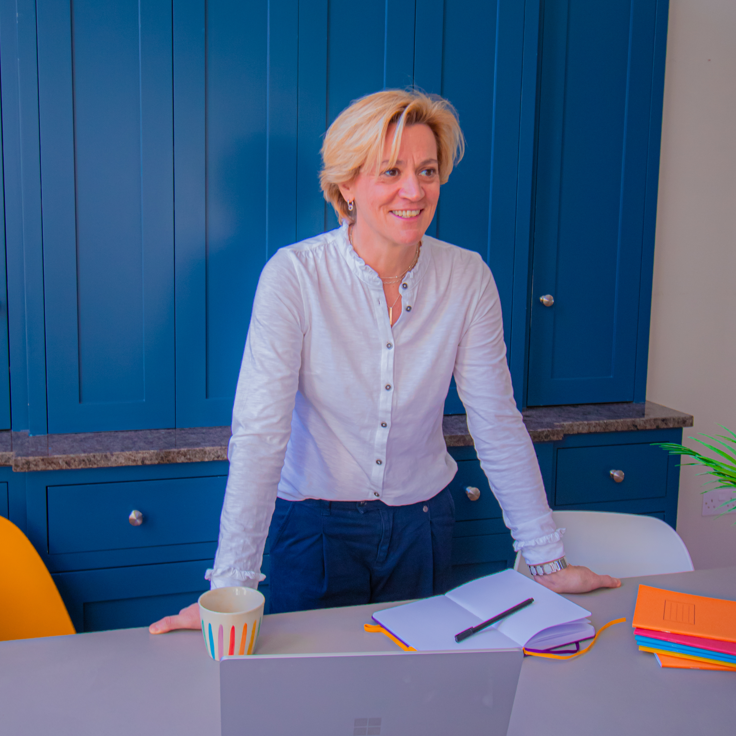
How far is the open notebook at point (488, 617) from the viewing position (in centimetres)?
109

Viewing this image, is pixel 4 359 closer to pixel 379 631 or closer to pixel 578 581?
pixel 379 631

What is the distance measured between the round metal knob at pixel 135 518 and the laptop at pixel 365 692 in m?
1.21

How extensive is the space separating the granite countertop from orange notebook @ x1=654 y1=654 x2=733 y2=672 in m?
1.03

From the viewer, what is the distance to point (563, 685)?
39.9 inches

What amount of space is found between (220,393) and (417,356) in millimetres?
831

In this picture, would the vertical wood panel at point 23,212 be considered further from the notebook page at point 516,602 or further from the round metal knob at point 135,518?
the notebook page at point 516,602

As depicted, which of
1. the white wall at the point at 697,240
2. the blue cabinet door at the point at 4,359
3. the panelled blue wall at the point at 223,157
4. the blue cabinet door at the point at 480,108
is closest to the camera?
the panelled blue wall at the point at 223,157

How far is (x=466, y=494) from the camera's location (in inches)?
84.4

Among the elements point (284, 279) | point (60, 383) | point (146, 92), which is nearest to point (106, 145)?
point (146, 92)

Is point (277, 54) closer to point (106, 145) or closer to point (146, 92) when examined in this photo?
point (146, 92)

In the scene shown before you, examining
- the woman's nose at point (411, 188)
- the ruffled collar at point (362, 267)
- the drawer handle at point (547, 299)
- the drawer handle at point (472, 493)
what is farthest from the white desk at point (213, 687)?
the drawer handle at point (547, 299)

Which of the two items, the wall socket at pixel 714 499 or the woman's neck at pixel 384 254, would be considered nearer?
the woman's neck at pixel 384 254

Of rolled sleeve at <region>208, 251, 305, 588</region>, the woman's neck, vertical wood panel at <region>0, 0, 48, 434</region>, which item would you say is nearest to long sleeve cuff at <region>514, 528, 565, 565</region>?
rolled sleeve at <region>208, 251, 305, 588</region>

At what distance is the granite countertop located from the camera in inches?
70.9
